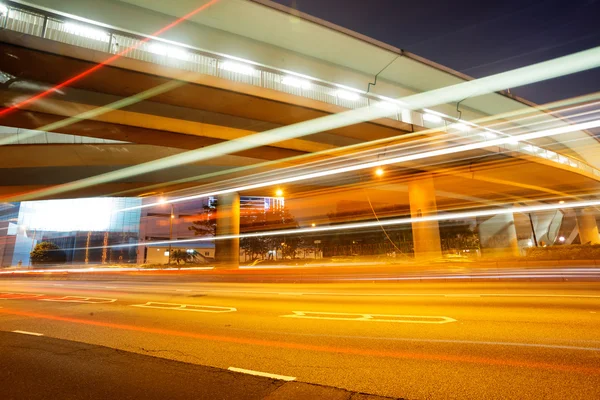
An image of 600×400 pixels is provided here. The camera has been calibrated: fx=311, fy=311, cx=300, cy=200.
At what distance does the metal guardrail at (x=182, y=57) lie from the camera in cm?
959

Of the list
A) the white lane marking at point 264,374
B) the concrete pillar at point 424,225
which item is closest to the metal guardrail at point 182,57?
the concrete pillar at point 424,225

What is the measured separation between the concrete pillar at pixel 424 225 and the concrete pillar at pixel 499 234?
767 inches

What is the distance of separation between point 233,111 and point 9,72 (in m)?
7.20

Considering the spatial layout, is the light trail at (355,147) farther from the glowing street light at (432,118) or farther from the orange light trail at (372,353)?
the orange light trail at (372,353)

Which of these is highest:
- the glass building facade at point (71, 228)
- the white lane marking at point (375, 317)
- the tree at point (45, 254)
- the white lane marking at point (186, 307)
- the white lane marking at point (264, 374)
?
the glass building facade at point (71, 228)

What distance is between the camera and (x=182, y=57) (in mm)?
11617

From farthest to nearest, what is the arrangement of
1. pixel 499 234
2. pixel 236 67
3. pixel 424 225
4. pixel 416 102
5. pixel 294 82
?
pixel 499 234
pixel 424 225
pixel 416 102
pixel 294 82
pixel 236 67

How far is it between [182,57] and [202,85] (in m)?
1.57

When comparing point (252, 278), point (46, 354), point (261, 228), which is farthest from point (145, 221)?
point (46, 354)

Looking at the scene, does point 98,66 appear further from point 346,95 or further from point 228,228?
point 228,228

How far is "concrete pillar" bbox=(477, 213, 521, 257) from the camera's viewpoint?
36.9 m

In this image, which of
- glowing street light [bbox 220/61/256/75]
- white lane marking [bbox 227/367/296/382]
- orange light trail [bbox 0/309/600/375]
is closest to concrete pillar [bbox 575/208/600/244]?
glowing street light [bbox 220/61/256/75]

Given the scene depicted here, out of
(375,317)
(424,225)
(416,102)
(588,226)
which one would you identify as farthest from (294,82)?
(588,226)

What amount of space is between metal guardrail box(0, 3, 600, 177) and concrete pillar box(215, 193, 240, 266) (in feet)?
41.3
